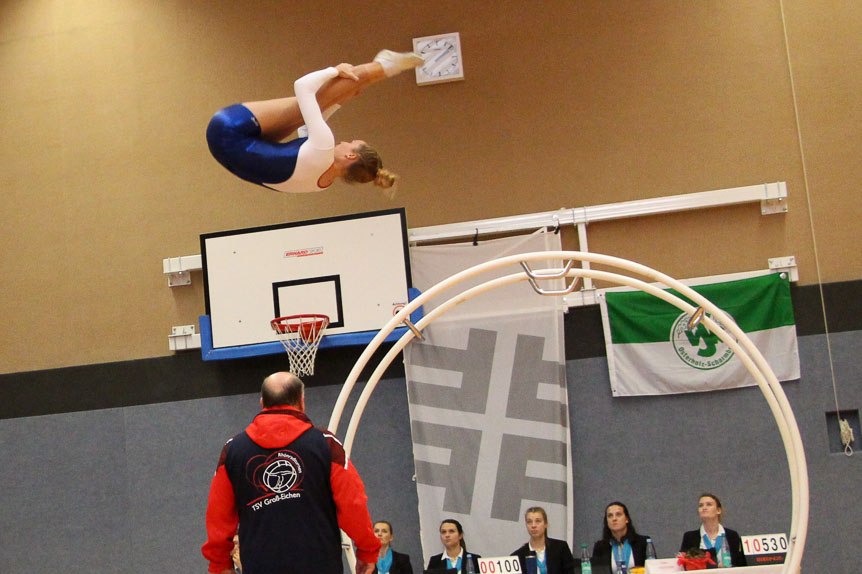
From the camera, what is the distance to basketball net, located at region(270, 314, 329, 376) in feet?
20.9

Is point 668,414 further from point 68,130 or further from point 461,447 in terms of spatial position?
point 68,130

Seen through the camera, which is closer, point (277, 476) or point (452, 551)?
point (277, 476)

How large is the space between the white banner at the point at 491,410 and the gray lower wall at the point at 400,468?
283 mm

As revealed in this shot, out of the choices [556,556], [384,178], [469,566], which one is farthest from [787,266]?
[384,178]

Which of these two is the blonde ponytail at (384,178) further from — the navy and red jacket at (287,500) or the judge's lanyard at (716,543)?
the judge's lanyard at (716,543)

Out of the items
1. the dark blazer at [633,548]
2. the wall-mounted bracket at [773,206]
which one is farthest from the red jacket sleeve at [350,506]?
the wall-mounted bracket at [773,206]

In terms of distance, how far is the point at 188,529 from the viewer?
6.83 meters

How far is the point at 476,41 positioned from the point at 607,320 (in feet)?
8.64

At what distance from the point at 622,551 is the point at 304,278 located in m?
3.13

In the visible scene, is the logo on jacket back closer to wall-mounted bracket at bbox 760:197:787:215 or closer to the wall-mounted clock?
the wall-mounted clock

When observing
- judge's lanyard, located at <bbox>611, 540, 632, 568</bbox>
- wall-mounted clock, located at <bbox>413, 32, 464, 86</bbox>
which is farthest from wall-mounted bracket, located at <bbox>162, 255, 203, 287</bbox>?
judge's lanyard, located at <bbox>611, 540, 632, 568</bbox>

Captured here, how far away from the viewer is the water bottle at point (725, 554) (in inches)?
209

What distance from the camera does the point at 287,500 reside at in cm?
317

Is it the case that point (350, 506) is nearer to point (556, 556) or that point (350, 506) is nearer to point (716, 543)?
point (556, 556)
